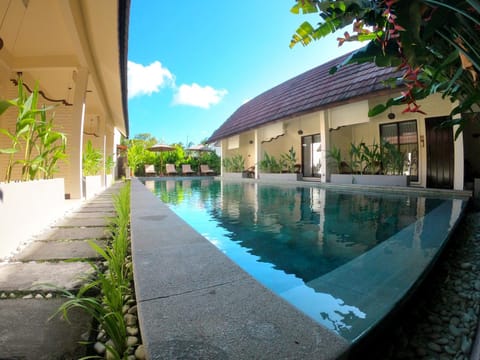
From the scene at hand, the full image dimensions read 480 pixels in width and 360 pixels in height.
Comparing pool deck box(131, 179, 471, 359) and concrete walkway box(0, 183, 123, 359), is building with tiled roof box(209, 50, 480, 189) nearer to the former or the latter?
pool deck box(131, 179, 471, 359)

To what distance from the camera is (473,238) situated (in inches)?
123

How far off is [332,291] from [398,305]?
1.32 feet

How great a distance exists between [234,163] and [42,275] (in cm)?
1635

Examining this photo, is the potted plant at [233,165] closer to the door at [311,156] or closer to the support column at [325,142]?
the door at [311,156]

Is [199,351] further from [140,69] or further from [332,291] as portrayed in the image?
[140,69]

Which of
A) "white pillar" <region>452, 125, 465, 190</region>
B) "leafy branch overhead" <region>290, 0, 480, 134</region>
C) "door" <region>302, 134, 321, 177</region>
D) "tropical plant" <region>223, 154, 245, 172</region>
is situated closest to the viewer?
"leafy branch overhead" <region>290, 0, 480, 134</region>

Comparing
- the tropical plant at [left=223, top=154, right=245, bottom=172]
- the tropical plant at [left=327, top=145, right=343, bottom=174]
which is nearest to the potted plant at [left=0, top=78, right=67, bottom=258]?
the tropical plant at [left=327, top=145, right=343, bottom=174]

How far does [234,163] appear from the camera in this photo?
18.1 m

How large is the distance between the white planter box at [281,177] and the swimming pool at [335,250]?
6542 mm

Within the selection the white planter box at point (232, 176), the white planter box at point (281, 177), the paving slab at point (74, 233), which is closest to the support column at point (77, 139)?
the paving slab at point (74, 233)

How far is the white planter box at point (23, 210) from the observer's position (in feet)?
7.58

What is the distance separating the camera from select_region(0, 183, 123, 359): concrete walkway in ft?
3.57

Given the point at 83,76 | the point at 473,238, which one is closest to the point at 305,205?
the point at 473,238

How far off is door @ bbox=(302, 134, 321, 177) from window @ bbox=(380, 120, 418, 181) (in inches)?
168
